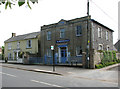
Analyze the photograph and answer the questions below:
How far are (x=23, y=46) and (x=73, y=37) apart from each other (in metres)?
16.3

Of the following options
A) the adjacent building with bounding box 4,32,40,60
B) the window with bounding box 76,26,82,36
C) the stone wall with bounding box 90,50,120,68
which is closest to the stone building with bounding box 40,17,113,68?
the window with bounding box 76,26,82,36

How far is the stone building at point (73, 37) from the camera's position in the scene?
824 inches

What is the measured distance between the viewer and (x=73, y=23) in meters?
22.7

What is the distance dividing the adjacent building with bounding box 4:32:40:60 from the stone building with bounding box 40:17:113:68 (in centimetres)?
358

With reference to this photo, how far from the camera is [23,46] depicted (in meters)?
33.7

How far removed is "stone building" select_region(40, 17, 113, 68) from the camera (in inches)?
824

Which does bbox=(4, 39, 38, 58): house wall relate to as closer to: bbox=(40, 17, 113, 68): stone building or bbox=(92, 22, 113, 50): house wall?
bbox=(40, 17, 113, 68): stone building

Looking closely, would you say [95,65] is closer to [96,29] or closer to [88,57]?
[88,57]

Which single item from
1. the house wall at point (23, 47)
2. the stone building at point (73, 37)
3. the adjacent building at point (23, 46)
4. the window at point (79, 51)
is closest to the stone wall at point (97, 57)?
the stone building at point (73, 37)

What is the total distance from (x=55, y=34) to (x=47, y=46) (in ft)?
10.3

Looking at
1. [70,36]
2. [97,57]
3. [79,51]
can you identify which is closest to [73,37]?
[70,36]

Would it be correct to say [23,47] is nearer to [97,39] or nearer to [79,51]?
[79,51]

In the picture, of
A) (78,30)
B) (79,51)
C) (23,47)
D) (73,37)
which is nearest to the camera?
(79,51)

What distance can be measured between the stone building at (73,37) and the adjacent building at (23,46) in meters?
3.58
